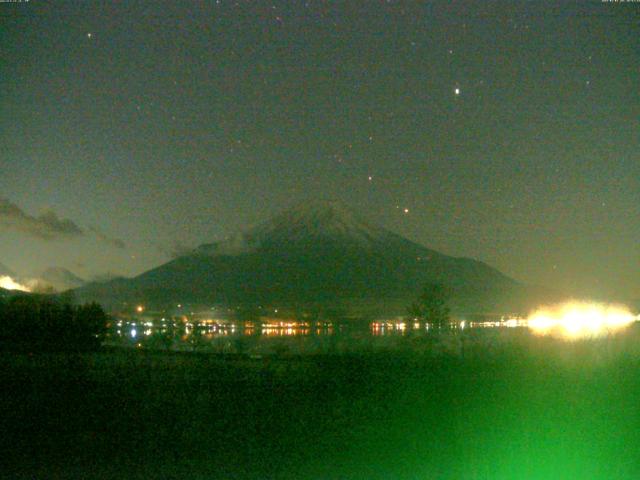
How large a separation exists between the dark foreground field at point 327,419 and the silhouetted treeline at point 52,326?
15.9 metres

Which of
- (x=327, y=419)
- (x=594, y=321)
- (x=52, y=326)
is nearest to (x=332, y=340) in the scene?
(x=52, y=326)

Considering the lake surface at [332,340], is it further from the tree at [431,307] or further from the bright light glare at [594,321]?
the bright light glare at [594,321]

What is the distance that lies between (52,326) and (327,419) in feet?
77.7

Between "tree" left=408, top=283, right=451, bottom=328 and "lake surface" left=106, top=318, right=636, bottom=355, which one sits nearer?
"lake surface" left=106, top=318, right=636, bottom=355

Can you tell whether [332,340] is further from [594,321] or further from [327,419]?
[594,321]

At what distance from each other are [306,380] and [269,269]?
140 m

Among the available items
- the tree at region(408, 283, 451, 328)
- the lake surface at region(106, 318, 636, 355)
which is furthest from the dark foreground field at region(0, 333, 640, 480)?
the tree at region(408, 283, 451, 328)

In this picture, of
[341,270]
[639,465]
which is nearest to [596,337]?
[639,465]

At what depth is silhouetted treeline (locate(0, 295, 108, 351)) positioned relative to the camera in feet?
101

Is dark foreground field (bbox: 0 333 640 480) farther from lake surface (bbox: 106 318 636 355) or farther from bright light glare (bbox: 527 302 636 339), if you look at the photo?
bright light glare (bbox: 527 302 636 339)

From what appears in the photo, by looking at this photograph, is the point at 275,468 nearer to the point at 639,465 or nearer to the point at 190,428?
the point at 190,428

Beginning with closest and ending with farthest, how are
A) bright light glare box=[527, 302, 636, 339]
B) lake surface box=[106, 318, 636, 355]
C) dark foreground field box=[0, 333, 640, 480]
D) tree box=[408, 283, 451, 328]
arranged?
dark foreground field box=[0, 333, 640, 480], lake surface box=[106, 318, 636, 355], bright light glare box=[527, 302, 636, 339], tree box=[408, 283, 451, 328]

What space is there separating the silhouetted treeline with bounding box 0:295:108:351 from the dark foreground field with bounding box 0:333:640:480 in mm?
15949

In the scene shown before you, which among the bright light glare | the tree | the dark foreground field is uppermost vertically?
the tree
